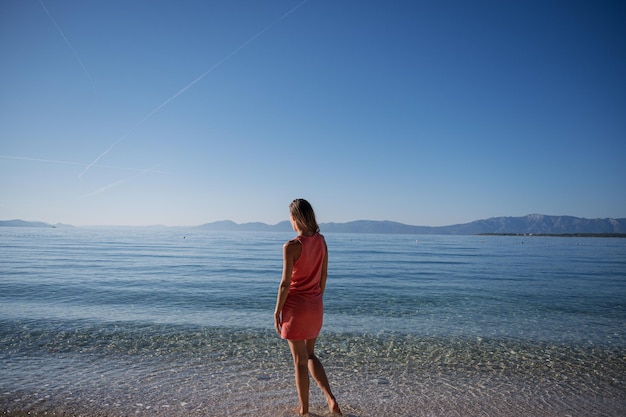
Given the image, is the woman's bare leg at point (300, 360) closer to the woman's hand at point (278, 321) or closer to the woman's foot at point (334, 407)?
the woman's hand at point (278, 321)

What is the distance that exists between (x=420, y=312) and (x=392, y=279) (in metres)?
8.28

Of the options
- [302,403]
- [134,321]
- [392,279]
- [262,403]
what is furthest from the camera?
[392,279]

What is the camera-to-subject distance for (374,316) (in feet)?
35.7

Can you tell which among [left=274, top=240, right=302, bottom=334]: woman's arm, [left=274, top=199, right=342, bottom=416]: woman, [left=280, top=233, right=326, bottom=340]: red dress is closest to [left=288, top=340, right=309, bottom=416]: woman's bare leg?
[left=274, top=199, right=342, bottom=416]: woman

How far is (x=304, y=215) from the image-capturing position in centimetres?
387

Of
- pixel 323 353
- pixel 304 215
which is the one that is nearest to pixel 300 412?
pixel 304 215

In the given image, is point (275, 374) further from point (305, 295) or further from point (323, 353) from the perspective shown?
point (305, 295)

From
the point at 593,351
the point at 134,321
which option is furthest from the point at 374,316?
the point at 134,321

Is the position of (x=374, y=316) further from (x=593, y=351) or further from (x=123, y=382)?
(x=123, y=382)

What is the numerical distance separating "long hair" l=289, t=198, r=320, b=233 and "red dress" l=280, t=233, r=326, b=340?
115 millimetres

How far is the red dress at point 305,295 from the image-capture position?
388 cm

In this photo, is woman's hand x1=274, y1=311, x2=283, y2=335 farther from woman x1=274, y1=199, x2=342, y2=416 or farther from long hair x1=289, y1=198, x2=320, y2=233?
long hair x1=289, y1=198, x2=320, y2=233

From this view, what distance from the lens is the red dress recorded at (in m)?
3.88

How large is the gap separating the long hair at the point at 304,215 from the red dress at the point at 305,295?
0.38 feet
